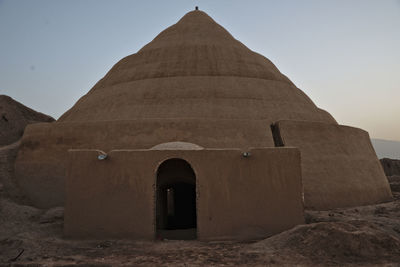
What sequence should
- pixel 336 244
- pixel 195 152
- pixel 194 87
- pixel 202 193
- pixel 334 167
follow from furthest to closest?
pixel 194 87 → pixel 334 167 → pixel 195 152 → pixel 202 193 → pixel 336 244

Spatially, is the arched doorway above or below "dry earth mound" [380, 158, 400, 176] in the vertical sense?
below

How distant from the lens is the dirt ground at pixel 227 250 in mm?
6785

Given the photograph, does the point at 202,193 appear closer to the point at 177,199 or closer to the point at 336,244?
the point at 336,244

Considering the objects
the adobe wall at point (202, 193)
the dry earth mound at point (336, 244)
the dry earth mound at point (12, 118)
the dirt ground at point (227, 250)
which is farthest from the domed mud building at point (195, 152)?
the dry earth mound at point (12, 118)

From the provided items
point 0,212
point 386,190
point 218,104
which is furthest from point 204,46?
point 0,212

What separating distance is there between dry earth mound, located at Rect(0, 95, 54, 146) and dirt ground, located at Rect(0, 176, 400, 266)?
10.6m

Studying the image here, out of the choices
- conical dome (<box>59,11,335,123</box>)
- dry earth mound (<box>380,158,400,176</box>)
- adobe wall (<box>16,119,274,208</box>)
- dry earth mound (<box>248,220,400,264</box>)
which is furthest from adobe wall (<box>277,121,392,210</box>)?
dry earth mound (<box>380,158,400,176</box>)

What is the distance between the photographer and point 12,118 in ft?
62.8

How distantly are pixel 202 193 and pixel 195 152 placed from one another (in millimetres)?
1094

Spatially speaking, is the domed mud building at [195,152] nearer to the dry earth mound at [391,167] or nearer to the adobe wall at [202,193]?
the adobe wall at [202,193]

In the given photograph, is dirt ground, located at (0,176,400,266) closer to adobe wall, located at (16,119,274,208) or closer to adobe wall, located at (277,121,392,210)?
adobe wall, located at (277,121,392,210)

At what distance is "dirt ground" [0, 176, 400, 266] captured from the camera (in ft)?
22.3

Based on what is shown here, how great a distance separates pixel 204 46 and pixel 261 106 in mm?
5901

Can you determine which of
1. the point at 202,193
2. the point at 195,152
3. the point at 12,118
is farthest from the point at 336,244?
the point at 12,118
